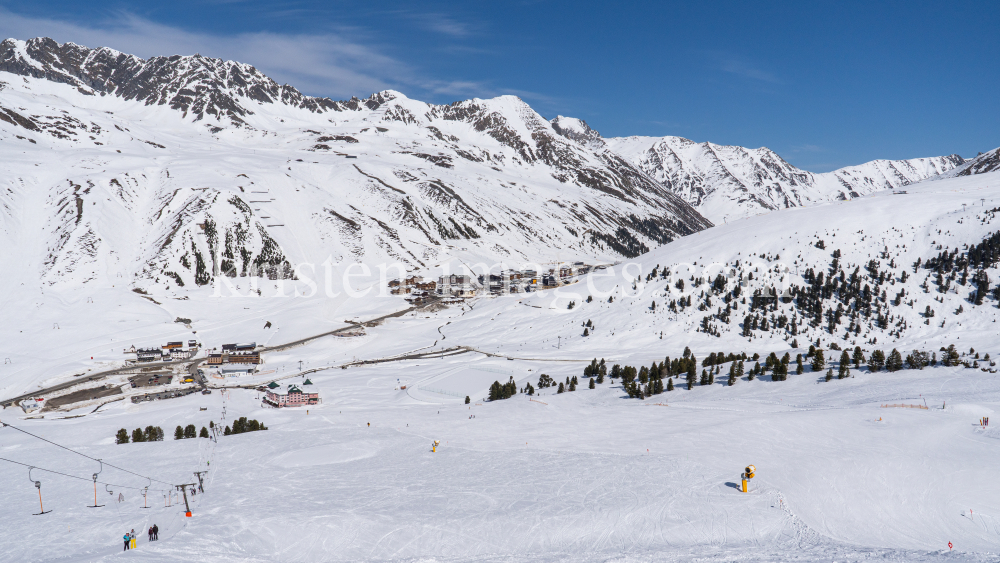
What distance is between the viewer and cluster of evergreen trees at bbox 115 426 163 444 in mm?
58906

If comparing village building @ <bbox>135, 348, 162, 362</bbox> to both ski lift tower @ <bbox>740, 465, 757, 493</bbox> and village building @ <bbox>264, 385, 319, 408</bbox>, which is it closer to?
village building @ <bbox>264, 385, 319, 408</bbox>

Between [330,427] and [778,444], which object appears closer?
[778,444]

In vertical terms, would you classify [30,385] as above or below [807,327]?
below

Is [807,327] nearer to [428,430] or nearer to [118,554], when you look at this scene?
[428,430]

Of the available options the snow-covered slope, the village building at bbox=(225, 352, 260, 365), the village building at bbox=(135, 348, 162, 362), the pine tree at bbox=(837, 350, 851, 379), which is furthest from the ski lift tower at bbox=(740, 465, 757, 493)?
the village building at bbox=(135, 348, 162, 362)

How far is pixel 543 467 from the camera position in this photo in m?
43.2

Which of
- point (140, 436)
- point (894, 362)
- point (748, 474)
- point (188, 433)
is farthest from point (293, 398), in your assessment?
point (894, 362)

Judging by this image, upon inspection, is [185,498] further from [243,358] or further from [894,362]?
[894,362]

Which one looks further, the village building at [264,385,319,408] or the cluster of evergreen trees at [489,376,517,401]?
the cluster of evergreen trees at [489,376,517,401]

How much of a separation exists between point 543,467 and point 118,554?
27.8 metres

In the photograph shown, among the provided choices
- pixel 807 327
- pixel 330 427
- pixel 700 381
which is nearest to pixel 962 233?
pixel 807 327

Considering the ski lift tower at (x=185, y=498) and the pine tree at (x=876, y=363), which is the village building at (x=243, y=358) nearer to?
the ski lift tower at (x=185, y=498)

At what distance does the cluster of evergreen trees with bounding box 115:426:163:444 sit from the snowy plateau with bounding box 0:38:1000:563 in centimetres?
51

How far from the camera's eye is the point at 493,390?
7738 cm
